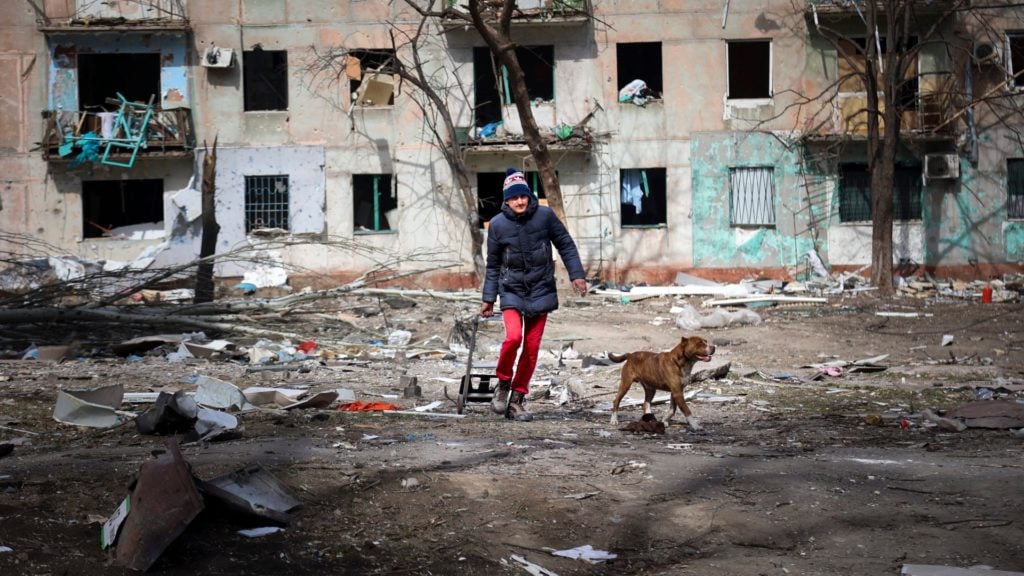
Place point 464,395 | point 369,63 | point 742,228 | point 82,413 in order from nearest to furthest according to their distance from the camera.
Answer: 1. point 82,413
2. point 464,395
3. point 742,228
4. point 369,63

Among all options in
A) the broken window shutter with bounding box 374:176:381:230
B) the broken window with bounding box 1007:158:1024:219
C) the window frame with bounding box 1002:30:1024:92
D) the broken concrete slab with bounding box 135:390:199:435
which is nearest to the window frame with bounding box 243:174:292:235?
the broken window shutter with bounding box 374:176:381:230

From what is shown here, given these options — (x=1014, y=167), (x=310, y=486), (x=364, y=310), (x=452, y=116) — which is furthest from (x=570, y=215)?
(x=310, y=486)

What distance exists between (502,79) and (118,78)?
940 cm

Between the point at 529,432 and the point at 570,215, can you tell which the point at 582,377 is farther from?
the point at 570,215

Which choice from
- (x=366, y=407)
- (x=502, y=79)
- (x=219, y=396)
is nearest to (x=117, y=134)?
(x=502, y=79)

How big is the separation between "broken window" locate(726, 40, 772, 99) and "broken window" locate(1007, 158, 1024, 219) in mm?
5927

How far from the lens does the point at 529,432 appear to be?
7441 mm

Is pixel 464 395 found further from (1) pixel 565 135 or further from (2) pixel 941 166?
(2) pixel 941 166

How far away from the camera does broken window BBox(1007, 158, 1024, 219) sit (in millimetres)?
25422

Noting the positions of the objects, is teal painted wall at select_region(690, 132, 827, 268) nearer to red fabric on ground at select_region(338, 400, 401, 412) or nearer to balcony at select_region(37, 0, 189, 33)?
balcony at select_region(37, 0, 189, 33)

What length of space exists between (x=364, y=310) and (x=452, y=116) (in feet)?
28.0

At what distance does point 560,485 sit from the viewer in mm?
5652

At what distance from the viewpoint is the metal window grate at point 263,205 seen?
25562 mm

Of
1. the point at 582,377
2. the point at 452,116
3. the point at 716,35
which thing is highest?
the point at 716,35
